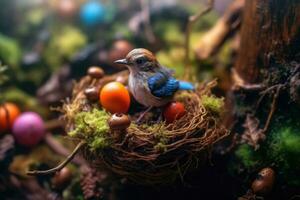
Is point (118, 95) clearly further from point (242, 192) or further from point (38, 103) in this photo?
point (38, 103)

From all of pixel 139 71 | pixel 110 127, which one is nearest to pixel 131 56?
pixel 139 71

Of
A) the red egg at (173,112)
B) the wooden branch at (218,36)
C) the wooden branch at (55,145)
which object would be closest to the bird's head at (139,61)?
the red egg at (173,112)

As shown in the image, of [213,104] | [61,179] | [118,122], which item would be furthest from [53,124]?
[213,104]

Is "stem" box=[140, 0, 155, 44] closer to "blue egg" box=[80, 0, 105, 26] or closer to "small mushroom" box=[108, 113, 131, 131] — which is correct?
"blue egg" box=[80, 0, 105, 26]

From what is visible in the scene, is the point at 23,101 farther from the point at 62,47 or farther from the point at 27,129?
the point at 62,47

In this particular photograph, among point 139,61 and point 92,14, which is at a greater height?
point 139,61

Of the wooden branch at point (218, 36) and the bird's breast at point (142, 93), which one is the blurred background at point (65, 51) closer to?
the wooden branch at point (218, 36)

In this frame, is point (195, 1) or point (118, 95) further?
point (195, 1)
